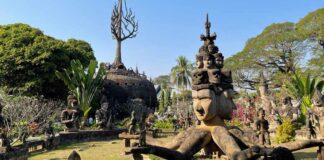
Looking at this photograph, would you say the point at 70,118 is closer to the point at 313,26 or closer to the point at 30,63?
the point at 30,63

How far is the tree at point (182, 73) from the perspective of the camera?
50781 mm

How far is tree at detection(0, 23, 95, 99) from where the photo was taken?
2756 centimetres

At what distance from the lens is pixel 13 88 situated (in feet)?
89.5

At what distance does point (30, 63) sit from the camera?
92.0 ft

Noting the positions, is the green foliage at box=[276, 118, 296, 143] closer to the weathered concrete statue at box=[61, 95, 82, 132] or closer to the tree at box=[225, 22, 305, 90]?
the weathered concrete statue at box=[61, 95, 82, 132]

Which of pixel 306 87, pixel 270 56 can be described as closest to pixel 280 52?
pixel 270 56

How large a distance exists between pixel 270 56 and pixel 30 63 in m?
25.2

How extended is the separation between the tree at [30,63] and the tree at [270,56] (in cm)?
2042

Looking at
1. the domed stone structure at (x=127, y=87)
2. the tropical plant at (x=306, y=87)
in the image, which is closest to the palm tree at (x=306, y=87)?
the tropical plant at (x=306, y=87)

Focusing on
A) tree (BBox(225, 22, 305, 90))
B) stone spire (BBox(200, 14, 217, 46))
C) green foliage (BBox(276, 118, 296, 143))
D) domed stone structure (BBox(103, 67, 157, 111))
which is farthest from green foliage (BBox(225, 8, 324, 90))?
stone spire (BBox(200, 14, 217, 46))

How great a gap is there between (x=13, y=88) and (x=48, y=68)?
10.9 feet

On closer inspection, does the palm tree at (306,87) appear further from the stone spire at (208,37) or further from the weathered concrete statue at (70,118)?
the stone spire at (208,37)

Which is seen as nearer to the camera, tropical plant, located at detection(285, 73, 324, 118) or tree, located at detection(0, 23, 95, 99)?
tropical plant, located at detection(285, 73, 324, 118)

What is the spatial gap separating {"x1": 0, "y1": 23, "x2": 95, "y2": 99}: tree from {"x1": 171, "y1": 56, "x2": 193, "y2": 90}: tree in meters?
23.3
